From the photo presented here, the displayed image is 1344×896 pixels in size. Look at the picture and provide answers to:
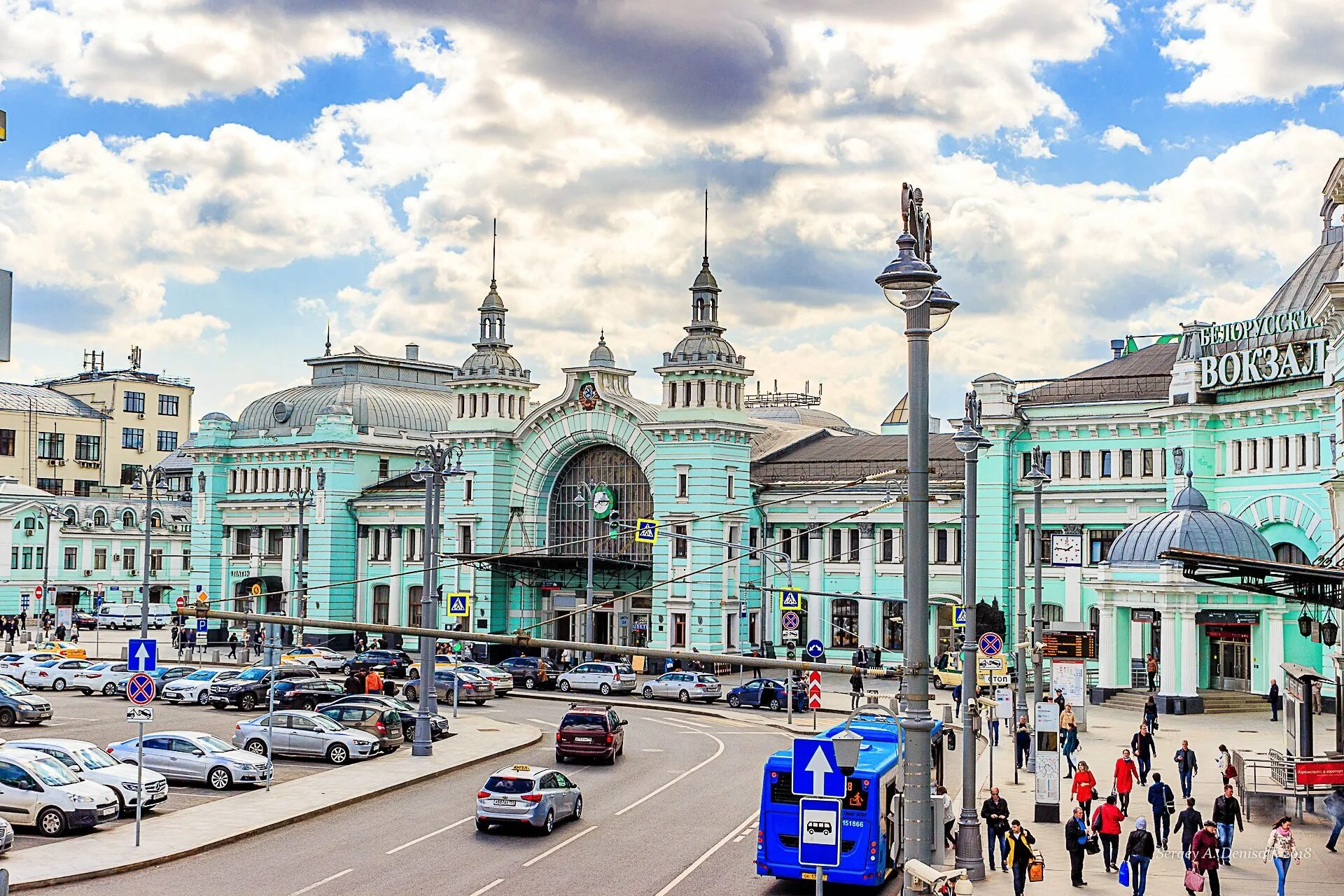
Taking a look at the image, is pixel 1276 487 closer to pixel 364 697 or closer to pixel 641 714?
pixel 641 714

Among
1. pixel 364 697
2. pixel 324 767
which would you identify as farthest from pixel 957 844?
pixel 364 697

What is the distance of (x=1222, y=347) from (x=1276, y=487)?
242 inches

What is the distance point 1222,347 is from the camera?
63.1 meters

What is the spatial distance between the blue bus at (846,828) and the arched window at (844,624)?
4785 cm

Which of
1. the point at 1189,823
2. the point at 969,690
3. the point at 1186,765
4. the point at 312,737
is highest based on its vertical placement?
the point at 969,690

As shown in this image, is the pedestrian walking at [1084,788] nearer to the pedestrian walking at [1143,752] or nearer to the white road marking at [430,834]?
the pedestrian walking at [1143,752]

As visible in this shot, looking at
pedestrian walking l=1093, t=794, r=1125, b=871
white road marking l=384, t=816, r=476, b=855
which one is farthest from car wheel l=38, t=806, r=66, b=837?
pedestrian walking l=1093, t=794, r=1125, b=871

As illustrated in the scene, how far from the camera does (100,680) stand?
6106cm

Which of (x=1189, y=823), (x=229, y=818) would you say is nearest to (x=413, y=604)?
(x=229, y=818)

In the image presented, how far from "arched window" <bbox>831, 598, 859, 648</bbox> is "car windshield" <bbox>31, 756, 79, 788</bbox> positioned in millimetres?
47030

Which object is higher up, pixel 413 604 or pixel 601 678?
pixel 413 604

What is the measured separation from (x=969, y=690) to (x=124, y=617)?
291ft

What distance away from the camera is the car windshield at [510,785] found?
31.2 m

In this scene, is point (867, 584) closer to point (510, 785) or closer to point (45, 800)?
point (510, 785)
